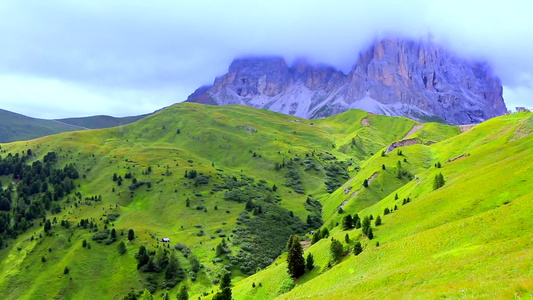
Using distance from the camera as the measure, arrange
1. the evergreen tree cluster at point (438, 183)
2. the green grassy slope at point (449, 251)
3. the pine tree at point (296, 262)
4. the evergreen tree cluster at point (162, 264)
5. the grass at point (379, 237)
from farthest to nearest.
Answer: the evergreen tree cluster at point (162, 264) → the evergreen tree cluster at point (438, 183) → the pine tree at point (296, 262) → the grass at point (379, 237) → the green grassy slope at point (449, 251)

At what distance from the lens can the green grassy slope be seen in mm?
30500

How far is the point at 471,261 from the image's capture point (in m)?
36.0

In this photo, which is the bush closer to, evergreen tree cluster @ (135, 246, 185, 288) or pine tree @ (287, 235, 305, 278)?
pine tree @ (287, 235, 305, 278)

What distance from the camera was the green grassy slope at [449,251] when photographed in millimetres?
30500

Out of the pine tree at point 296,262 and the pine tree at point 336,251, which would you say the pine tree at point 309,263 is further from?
the pine tree at point 336,251

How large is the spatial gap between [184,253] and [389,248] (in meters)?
97.3

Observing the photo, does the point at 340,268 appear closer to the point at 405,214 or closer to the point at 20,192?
the point at 405,214

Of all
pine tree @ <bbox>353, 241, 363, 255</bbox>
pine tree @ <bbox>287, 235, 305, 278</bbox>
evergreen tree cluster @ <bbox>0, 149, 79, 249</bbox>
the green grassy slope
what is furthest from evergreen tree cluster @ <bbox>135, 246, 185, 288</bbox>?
pine tree @ <bbox>353, 241, 363, 255</bbox>

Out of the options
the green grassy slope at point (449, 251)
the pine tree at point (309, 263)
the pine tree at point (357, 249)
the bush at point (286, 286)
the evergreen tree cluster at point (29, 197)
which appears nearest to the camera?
the green grassy slope at point (449, 251)

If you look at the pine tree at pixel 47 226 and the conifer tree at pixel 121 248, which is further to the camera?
the pine tree at pixel 47 226

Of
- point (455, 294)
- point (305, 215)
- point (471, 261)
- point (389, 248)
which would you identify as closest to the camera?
point (455, 294)

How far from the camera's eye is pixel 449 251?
44.1m

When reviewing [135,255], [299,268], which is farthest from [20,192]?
[299,268]

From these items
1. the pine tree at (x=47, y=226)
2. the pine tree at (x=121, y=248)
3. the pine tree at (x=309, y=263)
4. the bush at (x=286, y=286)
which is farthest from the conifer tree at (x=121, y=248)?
the pine tree at (x=309, y=263)
